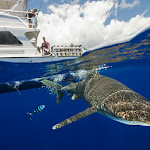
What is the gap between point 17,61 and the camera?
10.3m

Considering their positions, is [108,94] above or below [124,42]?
below

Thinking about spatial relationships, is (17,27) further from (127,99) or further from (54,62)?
(127,99)

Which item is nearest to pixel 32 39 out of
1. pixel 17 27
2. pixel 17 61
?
pixel 17 27

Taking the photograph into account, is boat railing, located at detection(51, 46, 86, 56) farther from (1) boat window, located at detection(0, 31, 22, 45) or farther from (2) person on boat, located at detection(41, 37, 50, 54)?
(1) boat window, located at detection(0, 31, 22, 45)

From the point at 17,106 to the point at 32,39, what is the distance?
61866 millimetres

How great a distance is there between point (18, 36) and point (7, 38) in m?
0.82

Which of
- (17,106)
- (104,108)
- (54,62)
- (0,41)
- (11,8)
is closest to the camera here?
(104,108)

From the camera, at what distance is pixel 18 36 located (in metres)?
9.80

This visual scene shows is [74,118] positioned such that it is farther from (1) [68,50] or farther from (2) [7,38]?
(1) [68,50]

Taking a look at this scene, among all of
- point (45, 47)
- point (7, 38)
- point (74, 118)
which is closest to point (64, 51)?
point (45, 47)

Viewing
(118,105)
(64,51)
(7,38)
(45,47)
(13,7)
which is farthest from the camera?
(64,51)

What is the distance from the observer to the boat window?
9.24 metres

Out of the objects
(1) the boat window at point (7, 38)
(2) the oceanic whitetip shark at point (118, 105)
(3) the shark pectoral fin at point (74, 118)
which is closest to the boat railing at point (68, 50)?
(1) the boat window at point (7, 38)

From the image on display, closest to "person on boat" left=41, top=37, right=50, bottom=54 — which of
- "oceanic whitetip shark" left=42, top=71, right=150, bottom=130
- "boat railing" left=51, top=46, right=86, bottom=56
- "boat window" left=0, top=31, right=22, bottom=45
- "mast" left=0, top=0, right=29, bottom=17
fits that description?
"boat railing" left=51, top=46, right=86, bottom=56
